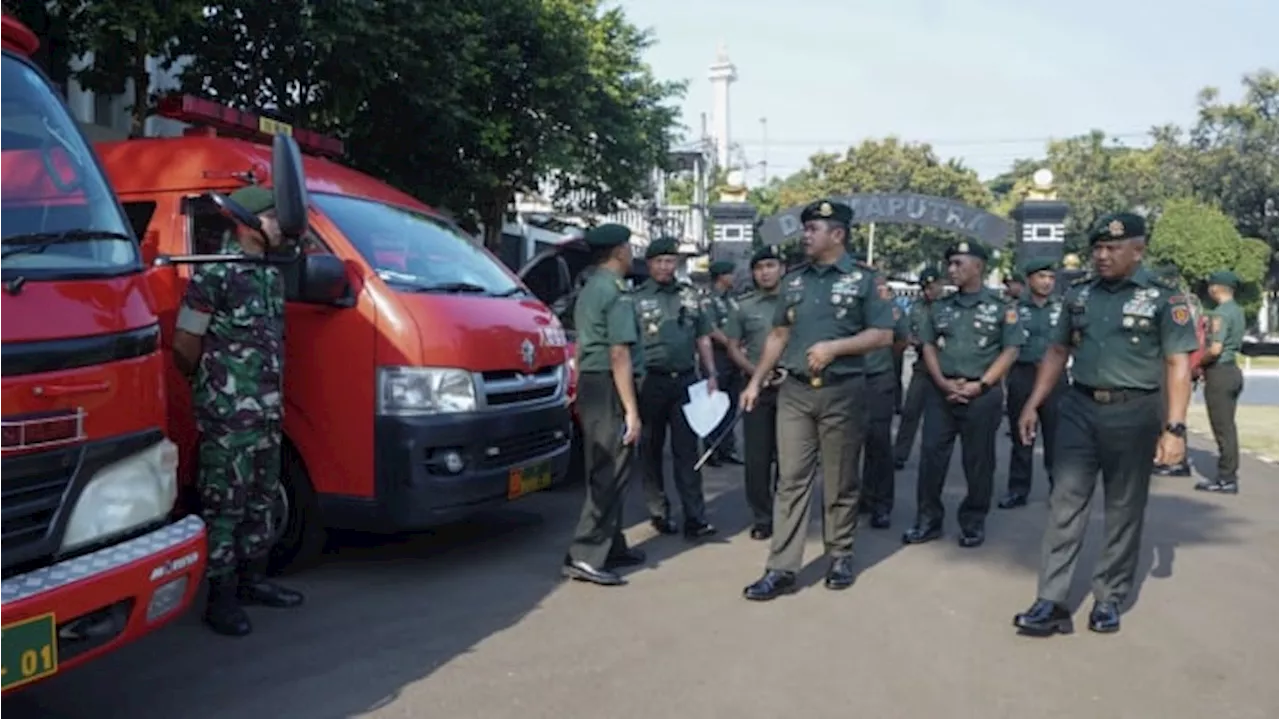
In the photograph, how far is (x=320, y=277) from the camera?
5.22 meters

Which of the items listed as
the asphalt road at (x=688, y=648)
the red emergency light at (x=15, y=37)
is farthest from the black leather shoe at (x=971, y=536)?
the red emergency light at (x=15, y=37)

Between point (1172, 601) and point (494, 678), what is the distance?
3.45m

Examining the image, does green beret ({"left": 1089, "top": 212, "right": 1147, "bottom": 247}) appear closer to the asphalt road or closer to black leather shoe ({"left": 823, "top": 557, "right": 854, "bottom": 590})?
the asphalt road

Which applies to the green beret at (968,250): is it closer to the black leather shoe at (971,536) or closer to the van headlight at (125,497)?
the black leather shoe at (971,536)

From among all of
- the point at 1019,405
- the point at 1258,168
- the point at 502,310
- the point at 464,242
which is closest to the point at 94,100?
the point at 464,242

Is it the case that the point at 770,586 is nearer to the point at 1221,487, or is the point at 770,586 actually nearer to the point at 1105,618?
the point at 1105,618

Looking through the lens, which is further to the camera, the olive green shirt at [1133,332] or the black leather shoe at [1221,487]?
the black leather shoe at [1221,487]

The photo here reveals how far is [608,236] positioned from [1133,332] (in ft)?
8.44

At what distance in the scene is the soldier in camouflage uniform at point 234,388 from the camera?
4699 mm

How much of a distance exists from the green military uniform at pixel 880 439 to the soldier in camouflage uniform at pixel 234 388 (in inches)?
155

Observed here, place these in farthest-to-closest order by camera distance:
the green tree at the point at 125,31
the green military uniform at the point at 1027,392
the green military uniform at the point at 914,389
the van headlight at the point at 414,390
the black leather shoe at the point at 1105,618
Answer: the green military uniform at the point at 1027,392
the green military uniform at the point at 914,389
the green tree at the point at 125,31
the van headlight at the point at 414,390
the black leather shoe at the point at 1105,618

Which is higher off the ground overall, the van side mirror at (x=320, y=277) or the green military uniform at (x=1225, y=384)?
the van side mirror at (x=320, y=277)

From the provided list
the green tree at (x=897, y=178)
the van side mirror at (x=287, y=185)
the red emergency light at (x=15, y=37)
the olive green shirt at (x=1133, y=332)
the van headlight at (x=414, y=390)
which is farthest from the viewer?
the green tree at (x=897, y=178)

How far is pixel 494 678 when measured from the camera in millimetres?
4426
